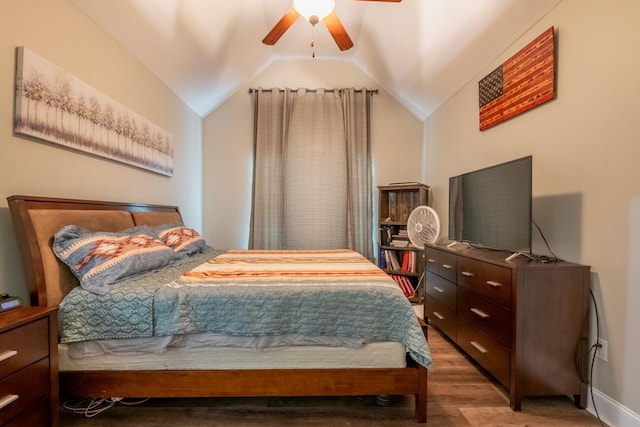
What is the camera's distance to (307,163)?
3846 millimetres

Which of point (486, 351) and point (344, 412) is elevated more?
point (486, 351)

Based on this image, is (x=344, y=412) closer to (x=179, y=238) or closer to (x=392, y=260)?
(x=179, y=238)

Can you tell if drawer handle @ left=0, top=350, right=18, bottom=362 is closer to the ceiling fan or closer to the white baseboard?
the ceiling fan

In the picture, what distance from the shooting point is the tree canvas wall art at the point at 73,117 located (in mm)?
1562

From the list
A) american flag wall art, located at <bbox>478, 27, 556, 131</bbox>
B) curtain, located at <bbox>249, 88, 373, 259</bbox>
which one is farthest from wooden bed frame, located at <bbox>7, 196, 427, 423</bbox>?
curtain, located at <bbox>249, 88, 373, 259</bbox>

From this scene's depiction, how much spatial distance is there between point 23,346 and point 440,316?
2578mm

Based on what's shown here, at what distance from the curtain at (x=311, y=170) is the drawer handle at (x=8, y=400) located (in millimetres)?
2752

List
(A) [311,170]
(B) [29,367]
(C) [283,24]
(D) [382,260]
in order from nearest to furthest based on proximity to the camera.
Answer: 1. (B) [29,367]
2. (C) [283,24]
3. (D) [382,260]
4. (A) [311,170]

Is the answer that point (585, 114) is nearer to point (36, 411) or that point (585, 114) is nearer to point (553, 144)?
point (553, 144)

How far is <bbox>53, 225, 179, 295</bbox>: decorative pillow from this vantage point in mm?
1503

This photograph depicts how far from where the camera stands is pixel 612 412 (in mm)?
1472

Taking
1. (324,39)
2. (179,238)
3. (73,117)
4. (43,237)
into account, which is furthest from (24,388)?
(324,39)

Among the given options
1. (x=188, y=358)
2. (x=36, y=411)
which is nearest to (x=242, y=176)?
(x=188, y=358)

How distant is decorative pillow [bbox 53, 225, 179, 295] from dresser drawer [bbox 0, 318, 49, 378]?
250 mm
